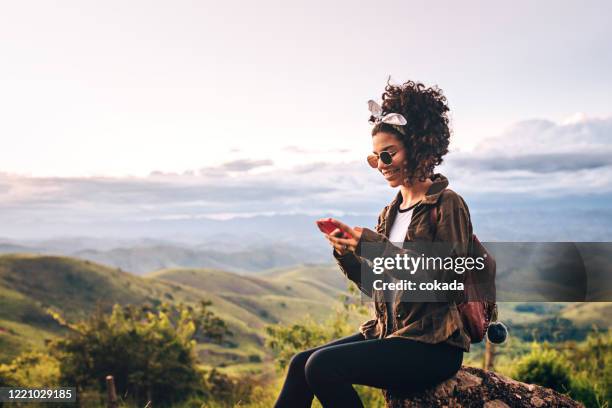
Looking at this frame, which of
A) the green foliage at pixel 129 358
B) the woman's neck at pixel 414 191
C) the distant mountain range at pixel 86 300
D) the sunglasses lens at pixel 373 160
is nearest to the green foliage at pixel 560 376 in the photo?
the woman's neck at pixel 414 191

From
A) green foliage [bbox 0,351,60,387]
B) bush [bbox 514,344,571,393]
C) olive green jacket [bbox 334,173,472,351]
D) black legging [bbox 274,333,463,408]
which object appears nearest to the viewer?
olive green jacket [bbox 334,173,472,351]

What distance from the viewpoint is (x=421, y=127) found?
4.30 m

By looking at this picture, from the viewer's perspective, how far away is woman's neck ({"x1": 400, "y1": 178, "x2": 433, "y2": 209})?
431cm

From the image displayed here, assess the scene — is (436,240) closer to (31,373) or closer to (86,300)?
(31,373)

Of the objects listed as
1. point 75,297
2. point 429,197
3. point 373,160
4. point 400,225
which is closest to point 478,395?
point 400,225

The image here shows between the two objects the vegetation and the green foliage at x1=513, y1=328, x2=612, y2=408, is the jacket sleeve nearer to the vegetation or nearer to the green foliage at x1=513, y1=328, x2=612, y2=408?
the vegetation

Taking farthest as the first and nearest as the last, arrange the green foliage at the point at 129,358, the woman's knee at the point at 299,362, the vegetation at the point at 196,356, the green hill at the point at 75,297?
the green hill at the point at 75,297 < the green foliage at the point at 129,358 < the vegetation at the point at 196,356 < the woman's knee at the point at 299,362

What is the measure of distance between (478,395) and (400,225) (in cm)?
176

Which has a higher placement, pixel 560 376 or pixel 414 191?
pixel 414 191

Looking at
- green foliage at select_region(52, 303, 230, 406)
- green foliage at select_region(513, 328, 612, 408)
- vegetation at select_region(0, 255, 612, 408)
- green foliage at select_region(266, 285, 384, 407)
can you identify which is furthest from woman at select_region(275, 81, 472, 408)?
green foliage at select_region(52, 303, 230, 406)

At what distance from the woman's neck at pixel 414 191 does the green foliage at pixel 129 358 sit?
11.6 meters

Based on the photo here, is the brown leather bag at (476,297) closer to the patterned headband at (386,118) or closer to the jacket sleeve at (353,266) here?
the jacket sleeve at (353,266)

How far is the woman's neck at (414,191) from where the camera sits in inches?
170

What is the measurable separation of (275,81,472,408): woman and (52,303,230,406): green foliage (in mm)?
11154
